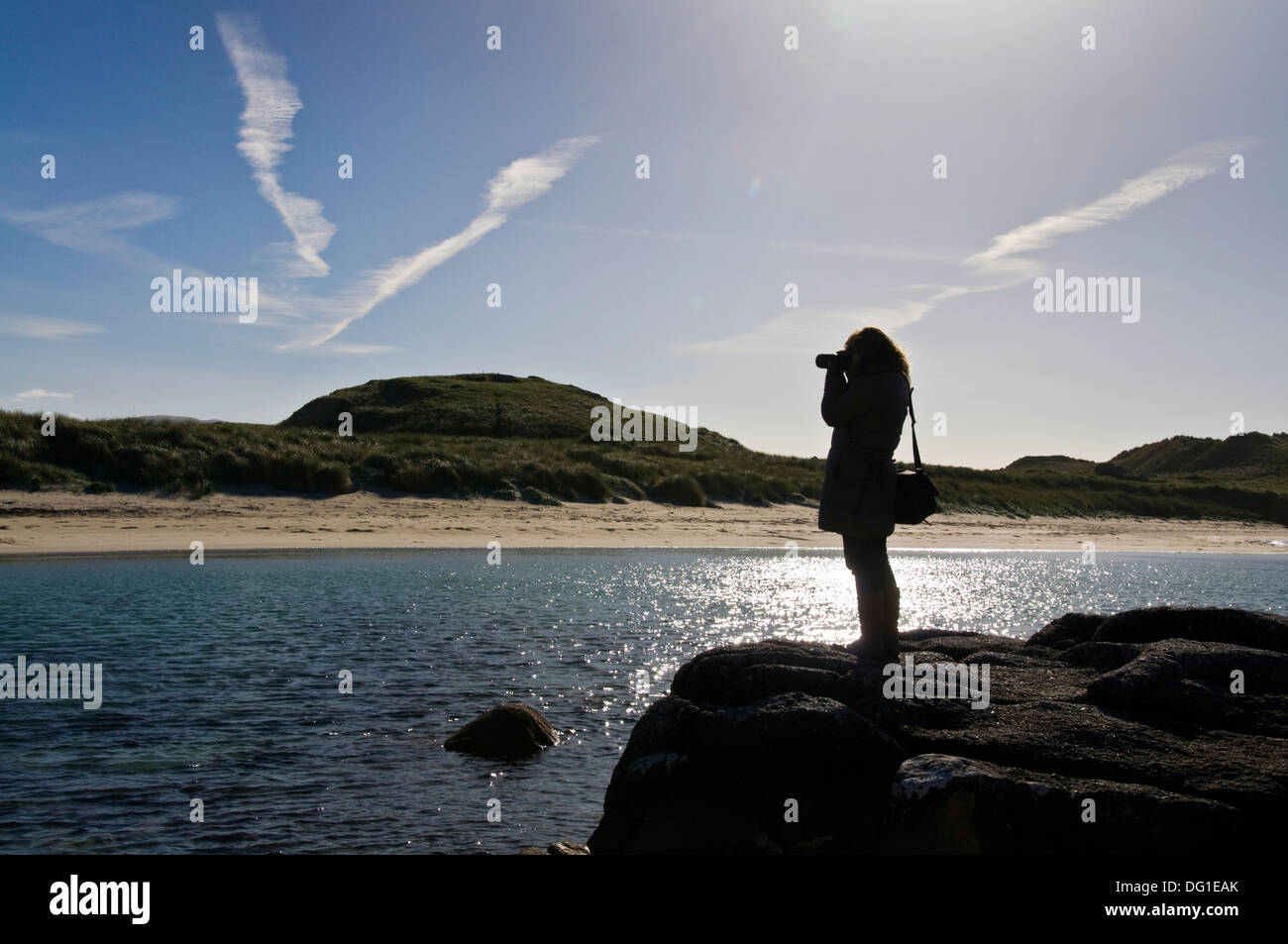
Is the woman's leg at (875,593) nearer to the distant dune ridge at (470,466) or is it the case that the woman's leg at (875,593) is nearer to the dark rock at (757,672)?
the dark rock at (757,672)

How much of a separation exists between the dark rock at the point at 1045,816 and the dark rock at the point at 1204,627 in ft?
11.4

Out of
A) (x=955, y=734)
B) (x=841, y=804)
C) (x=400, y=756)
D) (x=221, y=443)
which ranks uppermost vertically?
(x=221, y=443)

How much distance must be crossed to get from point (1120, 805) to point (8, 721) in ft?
33.7

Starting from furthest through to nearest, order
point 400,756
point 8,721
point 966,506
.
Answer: point 966,506, point 8,721, point 400,756

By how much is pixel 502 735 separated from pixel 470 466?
96.0ft

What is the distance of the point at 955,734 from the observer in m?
5.96

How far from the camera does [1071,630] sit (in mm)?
9891

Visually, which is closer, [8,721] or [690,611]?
[8,721]

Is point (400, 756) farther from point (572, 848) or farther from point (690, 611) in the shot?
point (690, 611)

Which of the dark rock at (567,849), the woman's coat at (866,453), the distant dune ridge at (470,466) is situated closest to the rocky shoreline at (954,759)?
the dark rock at (567,849)

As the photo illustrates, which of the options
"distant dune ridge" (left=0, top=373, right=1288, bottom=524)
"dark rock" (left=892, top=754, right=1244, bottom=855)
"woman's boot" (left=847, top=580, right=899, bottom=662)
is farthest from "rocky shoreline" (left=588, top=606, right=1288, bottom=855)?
"distant dune ridge" (left=0, top=373, right=1288, bottom=524)

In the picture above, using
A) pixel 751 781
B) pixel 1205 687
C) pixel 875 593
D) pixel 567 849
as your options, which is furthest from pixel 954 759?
pixel 567 849

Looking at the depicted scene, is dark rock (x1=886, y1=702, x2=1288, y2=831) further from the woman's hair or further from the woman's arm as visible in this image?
the woman's hair

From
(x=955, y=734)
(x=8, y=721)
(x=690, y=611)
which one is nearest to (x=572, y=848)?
(x=955, y=734)
